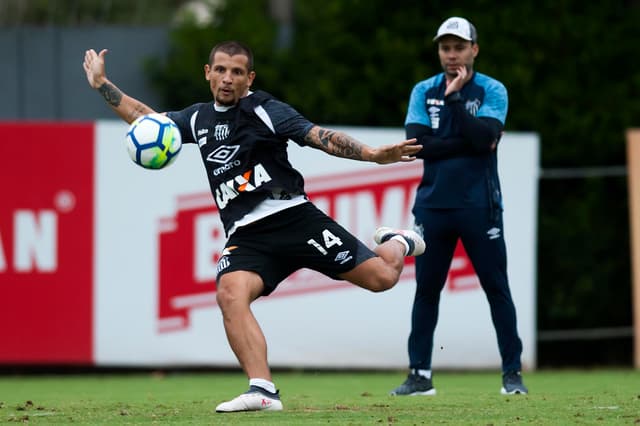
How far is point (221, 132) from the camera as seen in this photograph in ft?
24.0

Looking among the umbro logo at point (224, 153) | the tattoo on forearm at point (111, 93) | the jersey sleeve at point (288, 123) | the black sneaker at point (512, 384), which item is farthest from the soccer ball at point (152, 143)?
the black sneaker at point (512, 384)

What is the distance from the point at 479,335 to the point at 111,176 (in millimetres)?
3817

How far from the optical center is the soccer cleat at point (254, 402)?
6809 millimetres

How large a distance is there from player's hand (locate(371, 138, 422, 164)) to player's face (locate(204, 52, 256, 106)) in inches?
38.7

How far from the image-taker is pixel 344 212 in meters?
11.9

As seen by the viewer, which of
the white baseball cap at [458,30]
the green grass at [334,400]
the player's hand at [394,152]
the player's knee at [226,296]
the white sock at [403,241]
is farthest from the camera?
the white baseball cap at [458,30]

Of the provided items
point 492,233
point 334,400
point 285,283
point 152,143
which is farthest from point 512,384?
point 285,283

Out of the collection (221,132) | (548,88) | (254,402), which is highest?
(548,88)

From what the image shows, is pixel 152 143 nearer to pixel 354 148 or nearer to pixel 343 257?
pixel 354 148

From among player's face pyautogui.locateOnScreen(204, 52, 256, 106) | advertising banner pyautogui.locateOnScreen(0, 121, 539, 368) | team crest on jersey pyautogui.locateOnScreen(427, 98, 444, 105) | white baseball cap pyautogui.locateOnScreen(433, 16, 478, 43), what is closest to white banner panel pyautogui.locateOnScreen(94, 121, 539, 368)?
advertising banner pyautogui.locateOnScreen(0, 121, 539, 368)

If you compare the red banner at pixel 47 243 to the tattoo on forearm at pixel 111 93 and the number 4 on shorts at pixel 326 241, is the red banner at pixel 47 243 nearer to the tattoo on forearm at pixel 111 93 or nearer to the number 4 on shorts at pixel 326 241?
the tattoo on forearm at pixel 111 93

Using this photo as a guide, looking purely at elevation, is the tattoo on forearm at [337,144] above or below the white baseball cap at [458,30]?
below

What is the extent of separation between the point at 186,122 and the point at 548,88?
654 cm

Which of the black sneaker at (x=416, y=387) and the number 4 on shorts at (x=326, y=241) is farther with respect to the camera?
the black sneaker at (x=416, y=387)
